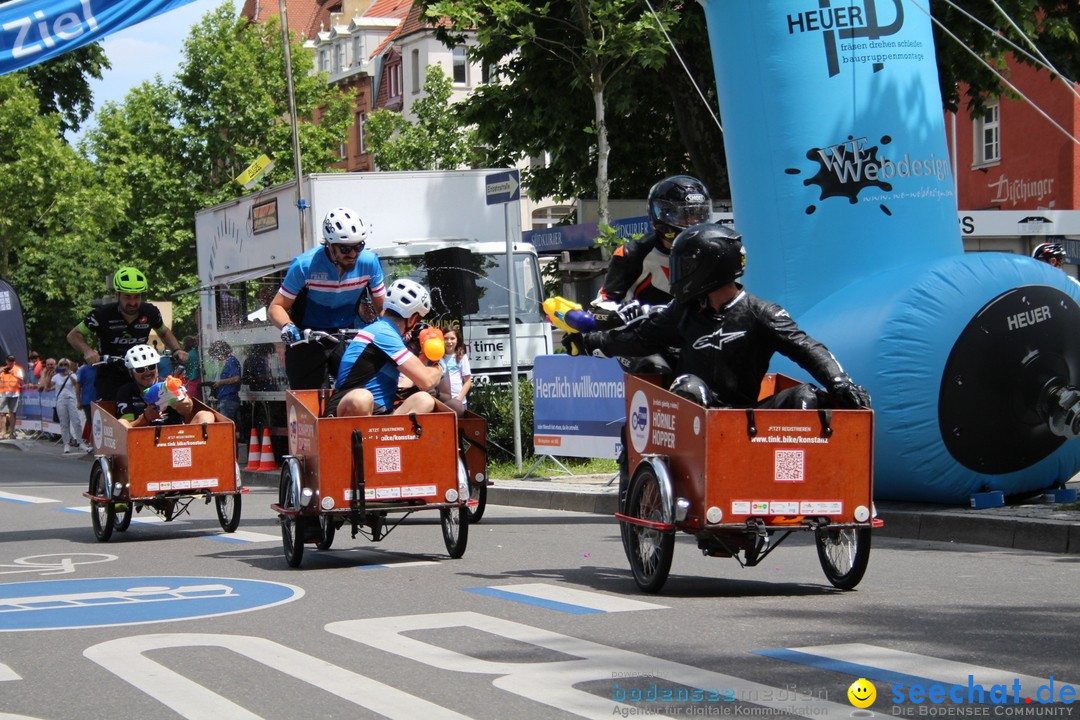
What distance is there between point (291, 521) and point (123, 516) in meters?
3.29

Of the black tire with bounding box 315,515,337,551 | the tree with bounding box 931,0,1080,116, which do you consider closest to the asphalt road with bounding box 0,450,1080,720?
the black tire with bounding box 315,515,337,551

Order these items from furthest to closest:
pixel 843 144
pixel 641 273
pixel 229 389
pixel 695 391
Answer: pixel 229 389 → pixel 843 144 → pixel 641 273 → pixel 695 391

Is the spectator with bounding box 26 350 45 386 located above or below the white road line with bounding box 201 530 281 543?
above

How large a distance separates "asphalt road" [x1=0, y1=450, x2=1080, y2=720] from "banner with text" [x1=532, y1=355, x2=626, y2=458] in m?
4.37

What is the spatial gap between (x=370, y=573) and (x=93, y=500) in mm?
3707

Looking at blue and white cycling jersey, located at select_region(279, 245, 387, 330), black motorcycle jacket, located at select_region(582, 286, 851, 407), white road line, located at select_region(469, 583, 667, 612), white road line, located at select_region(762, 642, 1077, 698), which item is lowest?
white road line, located at select_region(762, 642, 1077, 698)

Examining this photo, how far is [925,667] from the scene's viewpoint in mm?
5777

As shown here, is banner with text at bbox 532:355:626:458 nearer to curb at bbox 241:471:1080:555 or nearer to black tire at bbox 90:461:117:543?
curb at bbox 241:471:1080:555

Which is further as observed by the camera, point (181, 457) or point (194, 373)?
point (194, 373)

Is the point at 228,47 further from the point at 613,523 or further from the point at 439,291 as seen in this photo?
the point at 613,523

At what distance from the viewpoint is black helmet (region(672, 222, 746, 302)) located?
789 centimetres

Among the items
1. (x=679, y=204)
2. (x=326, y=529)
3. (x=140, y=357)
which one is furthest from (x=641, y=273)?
(x=140, y=357)

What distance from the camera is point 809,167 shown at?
13133mm

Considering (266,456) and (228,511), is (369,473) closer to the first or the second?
(228,511)
